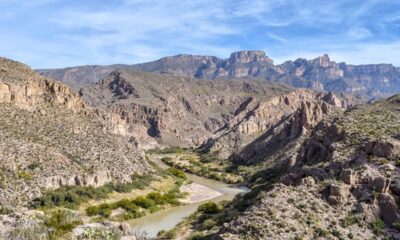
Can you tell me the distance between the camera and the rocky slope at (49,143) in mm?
70188

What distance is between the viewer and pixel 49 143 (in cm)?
8162

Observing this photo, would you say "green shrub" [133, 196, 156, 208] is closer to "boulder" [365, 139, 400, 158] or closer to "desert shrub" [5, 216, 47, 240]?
"desert shrub" [5, 216, 47, 240]

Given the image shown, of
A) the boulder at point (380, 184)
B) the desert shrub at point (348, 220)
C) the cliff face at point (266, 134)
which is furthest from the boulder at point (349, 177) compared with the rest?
the cliff face at point (266, 134)

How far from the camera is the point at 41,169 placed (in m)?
73.1

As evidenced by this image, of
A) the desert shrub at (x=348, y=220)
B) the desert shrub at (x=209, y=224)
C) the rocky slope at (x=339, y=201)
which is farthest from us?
the desert shrub at (x=209, y=224)

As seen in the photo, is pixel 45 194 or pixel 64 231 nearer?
pixel 64 231

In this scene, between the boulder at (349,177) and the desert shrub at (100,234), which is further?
the boulder at (349,177)

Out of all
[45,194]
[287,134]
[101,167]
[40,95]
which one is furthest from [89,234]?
[287,134]

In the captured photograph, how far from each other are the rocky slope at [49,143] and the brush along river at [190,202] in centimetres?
1241

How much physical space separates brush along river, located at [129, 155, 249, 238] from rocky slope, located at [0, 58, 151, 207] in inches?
489

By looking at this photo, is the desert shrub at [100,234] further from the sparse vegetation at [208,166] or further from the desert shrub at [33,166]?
the sparse vegetation at [208,166]

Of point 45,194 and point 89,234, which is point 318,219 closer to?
point 89,234

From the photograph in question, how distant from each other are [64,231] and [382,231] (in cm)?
2569

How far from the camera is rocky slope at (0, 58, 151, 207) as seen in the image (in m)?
70.2
